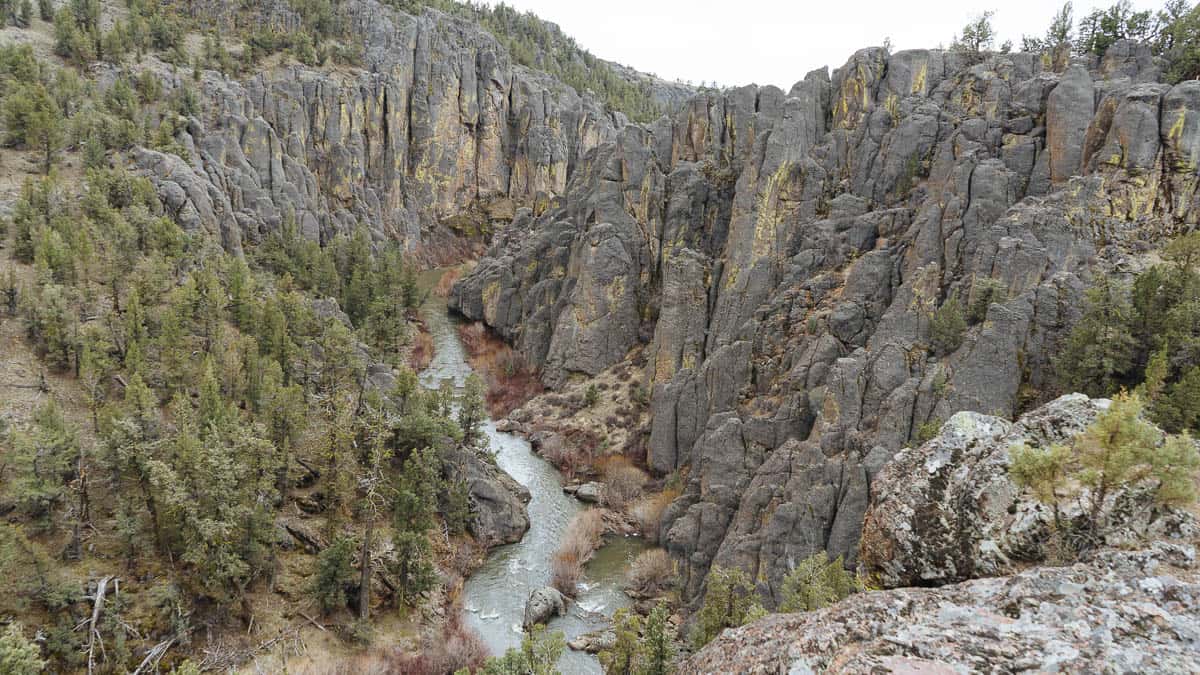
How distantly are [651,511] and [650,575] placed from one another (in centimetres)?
749

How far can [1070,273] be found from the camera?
34031 millimetres

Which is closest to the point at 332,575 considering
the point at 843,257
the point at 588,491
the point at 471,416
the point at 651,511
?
the point at 471,416

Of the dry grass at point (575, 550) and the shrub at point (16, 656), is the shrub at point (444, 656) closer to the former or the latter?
the dry grass at point (575, 550)

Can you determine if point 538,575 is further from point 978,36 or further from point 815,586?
point 978,36

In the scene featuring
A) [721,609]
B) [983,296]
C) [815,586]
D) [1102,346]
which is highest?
[983,296]

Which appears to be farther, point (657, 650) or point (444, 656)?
point (444, 656)

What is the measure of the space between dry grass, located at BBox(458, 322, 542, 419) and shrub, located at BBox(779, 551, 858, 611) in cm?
4290

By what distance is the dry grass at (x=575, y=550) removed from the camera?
1505 inches

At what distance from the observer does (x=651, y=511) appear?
46.0 metres

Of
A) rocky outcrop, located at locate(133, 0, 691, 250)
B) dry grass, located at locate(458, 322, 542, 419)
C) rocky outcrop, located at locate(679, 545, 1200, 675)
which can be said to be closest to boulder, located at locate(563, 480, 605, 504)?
dry grass, located at locate(458, 322, 542, 419)

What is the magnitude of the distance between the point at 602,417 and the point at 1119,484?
5153cm

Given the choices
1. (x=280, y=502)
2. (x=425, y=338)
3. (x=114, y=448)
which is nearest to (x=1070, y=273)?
(x=280, y=502)

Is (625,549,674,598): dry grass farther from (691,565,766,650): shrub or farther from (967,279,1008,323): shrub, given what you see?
(967,279,1008,323): shrub

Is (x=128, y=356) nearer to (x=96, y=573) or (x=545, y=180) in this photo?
(x=96, y=573)
